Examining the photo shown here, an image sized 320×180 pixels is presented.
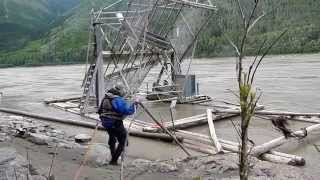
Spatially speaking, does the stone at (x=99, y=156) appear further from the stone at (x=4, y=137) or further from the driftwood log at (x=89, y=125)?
the stone at (x=4, y=137)

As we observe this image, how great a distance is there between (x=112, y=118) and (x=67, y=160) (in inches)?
58.4

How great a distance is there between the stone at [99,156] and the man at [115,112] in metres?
0.38

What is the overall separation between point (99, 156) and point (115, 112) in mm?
1523

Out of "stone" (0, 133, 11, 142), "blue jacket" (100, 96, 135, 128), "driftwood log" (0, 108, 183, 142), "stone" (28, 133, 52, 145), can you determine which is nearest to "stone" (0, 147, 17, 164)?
"blue jacket" (100, 96, 135, 128)

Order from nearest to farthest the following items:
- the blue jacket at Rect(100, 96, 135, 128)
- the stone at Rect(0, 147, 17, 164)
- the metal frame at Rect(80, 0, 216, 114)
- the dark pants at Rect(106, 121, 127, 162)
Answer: the stone at Rect(0, 147, 17, 164) < the blue jacket at Rect(100, 96, 135, 128) < the dark pants at Rect(106, 121, 127, 162) < the metal frame at Rect(80, 0, 216, 114)

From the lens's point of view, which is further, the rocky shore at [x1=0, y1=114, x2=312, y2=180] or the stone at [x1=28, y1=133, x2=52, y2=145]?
the stone at [x1=28, y1=133, x2=52, y2=145]

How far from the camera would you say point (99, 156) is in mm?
11117

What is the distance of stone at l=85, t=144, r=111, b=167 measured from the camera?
10578 millimetres

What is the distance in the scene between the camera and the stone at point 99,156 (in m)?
10.6

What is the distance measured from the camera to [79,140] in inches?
528

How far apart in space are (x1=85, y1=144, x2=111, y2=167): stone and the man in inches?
15.0

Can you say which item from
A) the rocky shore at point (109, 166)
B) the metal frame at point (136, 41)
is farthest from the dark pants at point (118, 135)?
the metal frame at point (136, 41)

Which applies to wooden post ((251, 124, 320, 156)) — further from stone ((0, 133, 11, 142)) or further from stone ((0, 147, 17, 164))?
stone ((0, 133, 11, 142))

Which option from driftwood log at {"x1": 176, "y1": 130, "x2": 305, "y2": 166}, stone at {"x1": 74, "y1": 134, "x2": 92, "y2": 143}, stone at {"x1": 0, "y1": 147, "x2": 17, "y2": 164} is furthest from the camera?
stone at {"x1": 74, "y1": 134, "x2": 92, "y2": 143}
